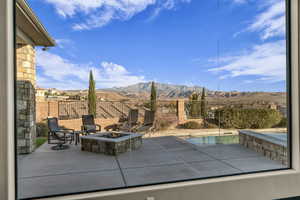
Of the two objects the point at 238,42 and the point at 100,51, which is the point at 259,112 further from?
the point at 100,51

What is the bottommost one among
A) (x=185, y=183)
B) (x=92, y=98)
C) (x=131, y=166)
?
(x=131, y=166)

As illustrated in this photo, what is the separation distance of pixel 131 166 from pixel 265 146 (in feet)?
8.29

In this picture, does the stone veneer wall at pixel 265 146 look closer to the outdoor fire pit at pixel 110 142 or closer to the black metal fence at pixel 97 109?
the outdoor fire pit at pixel 110 142

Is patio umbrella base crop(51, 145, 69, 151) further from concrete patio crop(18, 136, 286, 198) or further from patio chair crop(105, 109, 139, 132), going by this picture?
patio chair crop(105, 109, 139, 132)

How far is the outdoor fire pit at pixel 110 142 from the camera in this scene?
342 cm

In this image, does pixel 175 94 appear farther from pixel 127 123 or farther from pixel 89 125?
pixel 89 125

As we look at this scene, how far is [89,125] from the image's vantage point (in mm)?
3291

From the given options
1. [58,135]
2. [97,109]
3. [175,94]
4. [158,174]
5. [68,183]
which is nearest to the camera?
[68,183]

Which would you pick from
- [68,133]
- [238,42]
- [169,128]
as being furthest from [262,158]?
[68,133]

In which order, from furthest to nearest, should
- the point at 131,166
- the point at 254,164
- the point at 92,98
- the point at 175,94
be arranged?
the point at 175,94 → the point at 92,98 → the point at 131,166 → the point at 254,164

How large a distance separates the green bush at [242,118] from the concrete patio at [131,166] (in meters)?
0.48

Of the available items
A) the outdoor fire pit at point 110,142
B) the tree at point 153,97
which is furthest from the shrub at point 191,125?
the outdoor fire pit at point 110,142

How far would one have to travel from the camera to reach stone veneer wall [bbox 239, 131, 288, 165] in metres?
2.65

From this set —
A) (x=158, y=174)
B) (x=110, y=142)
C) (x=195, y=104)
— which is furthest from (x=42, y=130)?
(x=195, y=104)
